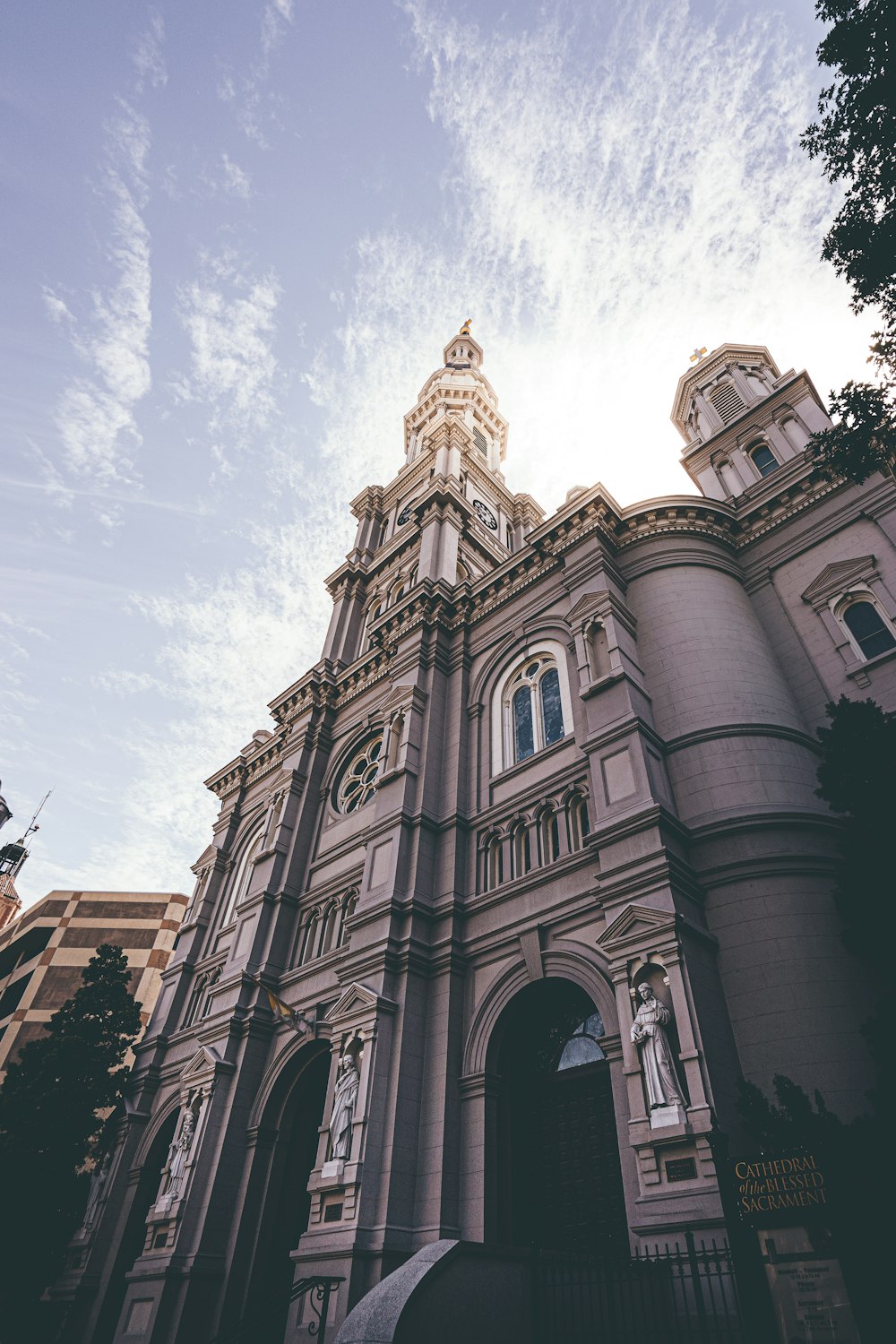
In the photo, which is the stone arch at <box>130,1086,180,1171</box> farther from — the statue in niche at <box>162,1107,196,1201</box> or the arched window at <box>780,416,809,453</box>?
the arched window at <box>780,416,809,453</box>

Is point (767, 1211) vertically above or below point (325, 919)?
below

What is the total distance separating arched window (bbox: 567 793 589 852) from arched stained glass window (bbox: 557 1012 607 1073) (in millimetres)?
3414

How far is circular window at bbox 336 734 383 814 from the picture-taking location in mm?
25406

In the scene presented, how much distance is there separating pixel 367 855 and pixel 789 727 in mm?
10720

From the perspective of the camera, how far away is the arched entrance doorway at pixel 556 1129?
529 inches

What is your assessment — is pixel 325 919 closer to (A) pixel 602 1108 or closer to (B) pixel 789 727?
(A) pixel 602 1108

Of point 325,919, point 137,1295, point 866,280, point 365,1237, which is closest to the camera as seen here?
point 866,280

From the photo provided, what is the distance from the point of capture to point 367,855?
20234 millimetres

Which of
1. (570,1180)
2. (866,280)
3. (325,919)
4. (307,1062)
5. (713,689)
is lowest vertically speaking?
(570,1180)

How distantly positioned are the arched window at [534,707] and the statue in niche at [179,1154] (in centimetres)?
1250

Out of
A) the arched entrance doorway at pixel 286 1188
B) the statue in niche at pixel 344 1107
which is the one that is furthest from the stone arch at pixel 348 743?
the statue in niche at pixel 344 1107

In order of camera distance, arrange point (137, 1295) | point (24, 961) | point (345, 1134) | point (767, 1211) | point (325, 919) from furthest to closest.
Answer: point (24, 961)
point (325, 919)
point (137, 1295)
point (345, 1134)
point (767, 1211)

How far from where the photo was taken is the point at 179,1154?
19.4m

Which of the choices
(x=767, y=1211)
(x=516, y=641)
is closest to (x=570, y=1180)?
(x=767, y=1211)
